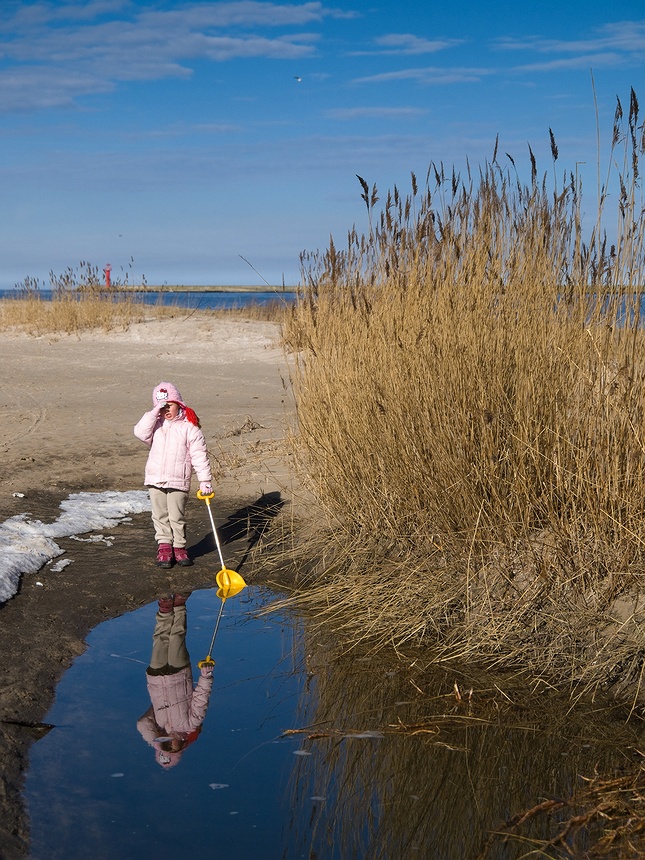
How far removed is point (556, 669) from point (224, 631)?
1730mm

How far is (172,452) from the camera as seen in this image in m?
6.14

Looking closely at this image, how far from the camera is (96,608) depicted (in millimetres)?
5180

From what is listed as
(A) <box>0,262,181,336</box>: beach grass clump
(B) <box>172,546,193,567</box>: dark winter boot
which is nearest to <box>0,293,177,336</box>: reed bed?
(A) <box>0,262,181,336</box>: beach grass clump

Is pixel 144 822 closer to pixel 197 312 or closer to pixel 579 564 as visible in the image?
pixel 579 564

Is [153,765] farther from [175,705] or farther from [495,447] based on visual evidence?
[495,447]

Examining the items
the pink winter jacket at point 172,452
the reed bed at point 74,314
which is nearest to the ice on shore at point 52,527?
the pink winter jacket at point 172,452

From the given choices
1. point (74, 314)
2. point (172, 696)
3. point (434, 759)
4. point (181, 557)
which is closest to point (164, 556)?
point (181, 557)

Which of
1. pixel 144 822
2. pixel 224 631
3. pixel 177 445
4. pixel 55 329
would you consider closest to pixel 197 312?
pixel 55 329

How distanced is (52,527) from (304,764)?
354 centimetres

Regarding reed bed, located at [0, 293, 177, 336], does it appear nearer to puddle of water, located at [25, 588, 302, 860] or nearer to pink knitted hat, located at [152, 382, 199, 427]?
pink knitted hat, located at [152, 382, 199, 427]

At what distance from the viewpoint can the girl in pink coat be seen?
19.8ft

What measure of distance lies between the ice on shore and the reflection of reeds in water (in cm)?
211

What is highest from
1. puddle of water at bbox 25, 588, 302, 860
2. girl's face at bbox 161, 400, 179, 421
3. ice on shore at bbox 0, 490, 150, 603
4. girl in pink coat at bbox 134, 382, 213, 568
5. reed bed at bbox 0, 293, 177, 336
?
reed bed at bbox 0, 293, 177, 336

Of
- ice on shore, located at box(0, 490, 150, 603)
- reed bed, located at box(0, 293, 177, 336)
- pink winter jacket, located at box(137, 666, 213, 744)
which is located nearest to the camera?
pink winter jacket, located at box(137, 666, 213, 744)
